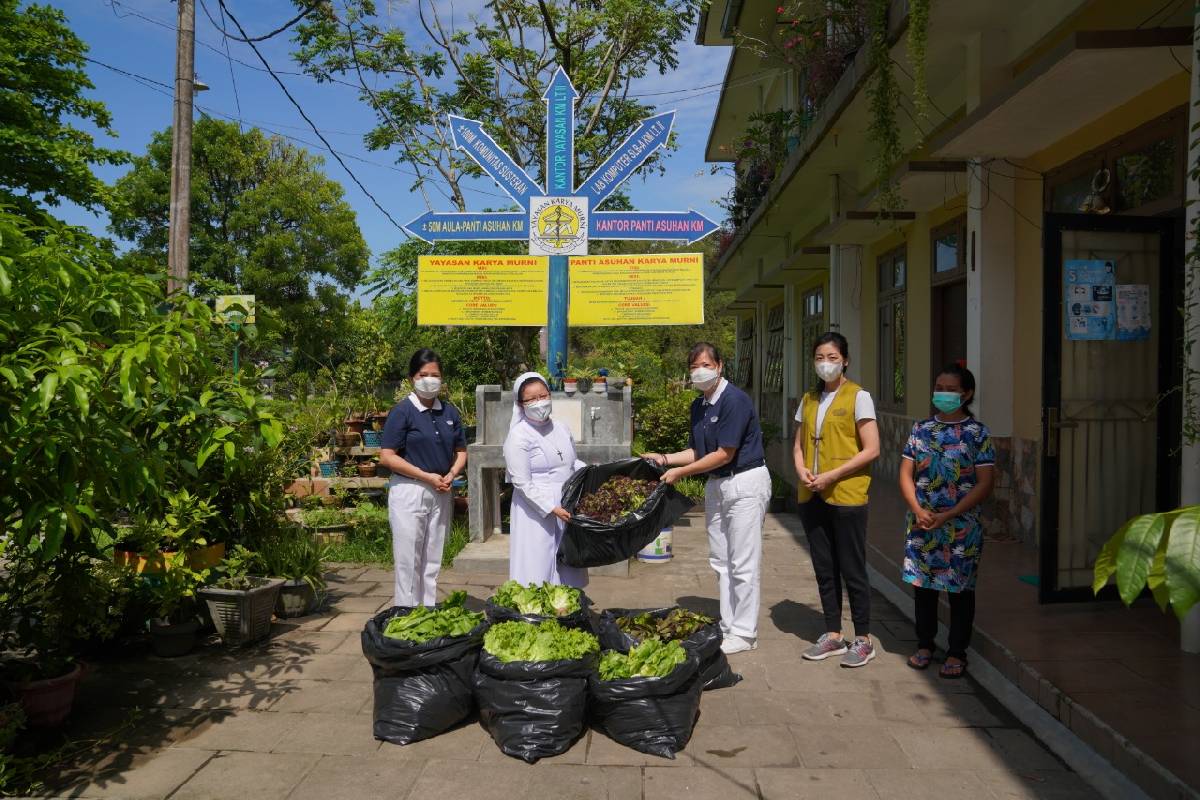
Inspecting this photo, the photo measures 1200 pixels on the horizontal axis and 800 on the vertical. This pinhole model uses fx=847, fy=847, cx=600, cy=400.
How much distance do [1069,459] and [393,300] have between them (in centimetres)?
1210

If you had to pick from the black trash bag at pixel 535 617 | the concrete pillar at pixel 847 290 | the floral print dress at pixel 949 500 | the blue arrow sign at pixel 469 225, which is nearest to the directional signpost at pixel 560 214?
the blue arrow sign at pixel 469 225

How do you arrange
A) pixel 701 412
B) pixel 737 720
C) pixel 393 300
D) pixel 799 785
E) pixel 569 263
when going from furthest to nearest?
pixel 393 300 < pixel 569 263 < pixel 701 412 < pixel 737 720 < pixel 799 785

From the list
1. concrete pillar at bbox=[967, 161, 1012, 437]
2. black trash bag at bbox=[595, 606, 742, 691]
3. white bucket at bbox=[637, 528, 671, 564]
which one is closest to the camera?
black trash bag at bbox=[595, 606, 742, 691]

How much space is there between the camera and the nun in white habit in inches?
194

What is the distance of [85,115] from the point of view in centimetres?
1712

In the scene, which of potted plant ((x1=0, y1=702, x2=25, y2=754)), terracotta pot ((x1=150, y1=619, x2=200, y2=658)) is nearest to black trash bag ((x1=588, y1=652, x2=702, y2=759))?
potted plant ((x1=0, y1=702, x2=25, y2=754))

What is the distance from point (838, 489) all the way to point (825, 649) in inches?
36.9

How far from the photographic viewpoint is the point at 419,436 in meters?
5.15

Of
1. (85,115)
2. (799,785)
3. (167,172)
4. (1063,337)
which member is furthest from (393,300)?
(167,172)

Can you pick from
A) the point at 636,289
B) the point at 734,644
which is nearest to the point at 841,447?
the point at 734,644

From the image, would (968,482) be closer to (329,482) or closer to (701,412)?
(701,412)

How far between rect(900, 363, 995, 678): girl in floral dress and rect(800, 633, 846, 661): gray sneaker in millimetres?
567

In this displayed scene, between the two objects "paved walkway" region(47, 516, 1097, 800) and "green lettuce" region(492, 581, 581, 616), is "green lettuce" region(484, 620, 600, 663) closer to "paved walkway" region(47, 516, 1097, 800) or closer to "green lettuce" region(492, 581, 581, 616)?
"green lettuce" region(492, 581, 581, 616)

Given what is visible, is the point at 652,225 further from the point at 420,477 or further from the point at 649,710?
the point at 649,710
